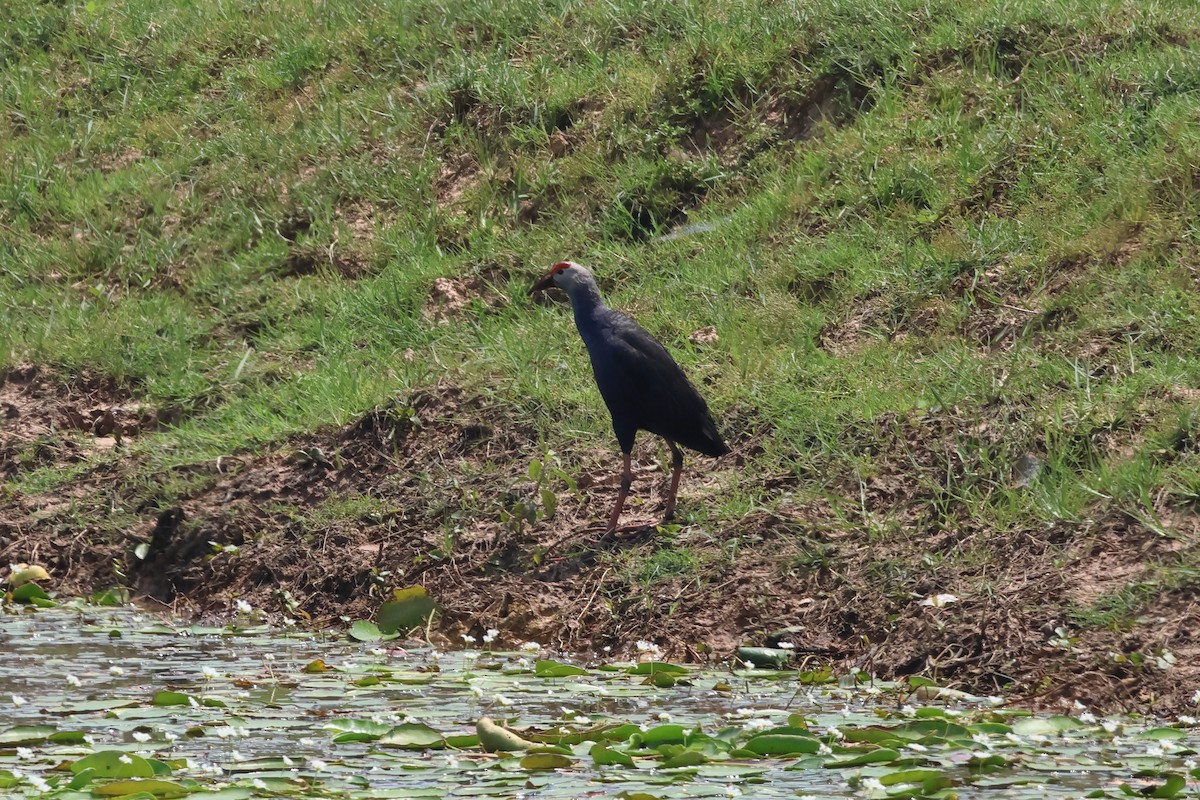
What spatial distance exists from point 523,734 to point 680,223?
5688mm

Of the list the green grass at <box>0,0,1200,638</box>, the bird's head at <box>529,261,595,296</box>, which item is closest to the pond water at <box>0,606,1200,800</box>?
the green grass at <box>0,0,1200,638</box>

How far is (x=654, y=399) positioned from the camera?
721 centimetres

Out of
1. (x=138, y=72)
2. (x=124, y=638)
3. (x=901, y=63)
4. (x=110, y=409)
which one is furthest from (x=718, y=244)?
(x=138, y=72)

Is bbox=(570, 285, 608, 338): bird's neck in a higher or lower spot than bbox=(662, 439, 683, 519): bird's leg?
higher

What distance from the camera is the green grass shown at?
24.2 feet

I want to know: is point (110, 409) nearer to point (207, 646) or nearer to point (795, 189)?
point (207, 646)

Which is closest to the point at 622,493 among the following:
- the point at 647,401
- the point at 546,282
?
the point at 647,401

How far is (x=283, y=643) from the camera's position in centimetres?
669

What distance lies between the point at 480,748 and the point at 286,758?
58 centimetres

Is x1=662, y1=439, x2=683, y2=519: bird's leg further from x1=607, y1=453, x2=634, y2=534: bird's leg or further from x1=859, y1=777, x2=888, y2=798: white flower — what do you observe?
x1=859, y1=777, x2=888, y2=798: white flower

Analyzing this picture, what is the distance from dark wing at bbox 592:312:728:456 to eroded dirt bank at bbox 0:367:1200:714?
1.20ft

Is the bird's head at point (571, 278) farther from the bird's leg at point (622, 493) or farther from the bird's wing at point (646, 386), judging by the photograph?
the bird's leg at point (622, 493)

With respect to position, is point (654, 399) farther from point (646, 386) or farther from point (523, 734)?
point (523, 734)

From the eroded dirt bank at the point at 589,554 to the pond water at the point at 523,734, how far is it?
363 mm
